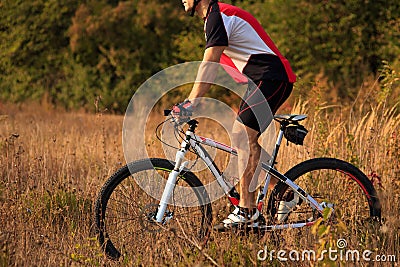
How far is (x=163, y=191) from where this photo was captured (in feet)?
16.2

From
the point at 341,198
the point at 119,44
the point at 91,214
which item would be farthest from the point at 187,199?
the point at 119,44

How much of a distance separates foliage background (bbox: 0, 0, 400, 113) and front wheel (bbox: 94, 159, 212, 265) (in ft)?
29.2

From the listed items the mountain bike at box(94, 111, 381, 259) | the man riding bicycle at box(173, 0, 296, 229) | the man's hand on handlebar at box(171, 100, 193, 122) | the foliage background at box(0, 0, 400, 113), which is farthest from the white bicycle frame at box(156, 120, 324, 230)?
the foliage background at box(0, 0, 400, 113)

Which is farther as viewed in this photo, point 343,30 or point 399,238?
point 343,30

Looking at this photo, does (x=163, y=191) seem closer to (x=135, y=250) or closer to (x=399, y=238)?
(x=135, y=250)

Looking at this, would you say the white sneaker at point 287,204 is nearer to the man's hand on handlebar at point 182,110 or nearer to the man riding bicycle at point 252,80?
the man riding bicycle at point 252,80

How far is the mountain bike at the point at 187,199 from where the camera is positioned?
4848 mm

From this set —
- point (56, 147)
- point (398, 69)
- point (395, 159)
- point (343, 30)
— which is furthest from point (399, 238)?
point (343, 30)

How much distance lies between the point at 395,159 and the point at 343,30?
7.70 meters

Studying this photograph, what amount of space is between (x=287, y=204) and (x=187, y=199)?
2.39 ft

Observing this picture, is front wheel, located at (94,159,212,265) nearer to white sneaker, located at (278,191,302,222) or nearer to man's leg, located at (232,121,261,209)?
man's leg, located at (232,121,261,209)

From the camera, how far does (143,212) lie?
16.0 ft

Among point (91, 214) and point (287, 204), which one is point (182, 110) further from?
point (91, 214)

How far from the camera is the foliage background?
1348cm
